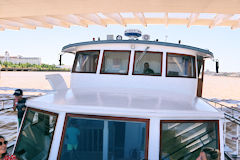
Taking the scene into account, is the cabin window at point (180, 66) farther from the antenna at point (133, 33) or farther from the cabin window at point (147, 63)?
the antenna at point (133, 33)

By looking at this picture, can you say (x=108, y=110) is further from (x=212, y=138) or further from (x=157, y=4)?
(x=157, y=4)

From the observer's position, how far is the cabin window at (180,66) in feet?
20.1

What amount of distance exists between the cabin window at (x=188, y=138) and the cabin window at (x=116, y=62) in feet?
9.88

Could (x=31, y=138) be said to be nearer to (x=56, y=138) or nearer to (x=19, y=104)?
(x=56, y=138)

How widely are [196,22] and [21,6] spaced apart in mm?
18261

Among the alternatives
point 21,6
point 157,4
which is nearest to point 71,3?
point 21,6

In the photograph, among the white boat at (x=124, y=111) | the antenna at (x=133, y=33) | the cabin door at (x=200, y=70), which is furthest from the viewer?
the cabin door at (x=200, y=70)

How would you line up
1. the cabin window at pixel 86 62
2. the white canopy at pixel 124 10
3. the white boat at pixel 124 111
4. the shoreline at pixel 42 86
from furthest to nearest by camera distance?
1. the shoreline at pixel 42 86
2. the white canopy at pixel 124 10
3. the cabin window at pixel 86 62
4. the white boat at pixel 124 111

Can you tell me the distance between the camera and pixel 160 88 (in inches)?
234

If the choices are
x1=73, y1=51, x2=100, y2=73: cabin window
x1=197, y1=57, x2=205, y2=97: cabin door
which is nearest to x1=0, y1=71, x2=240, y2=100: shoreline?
x1=73, y1=51, x2=100, y2=73: cabin window

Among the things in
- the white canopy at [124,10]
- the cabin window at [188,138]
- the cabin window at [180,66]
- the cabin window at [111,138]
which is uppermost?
the white canopy at [124,10]

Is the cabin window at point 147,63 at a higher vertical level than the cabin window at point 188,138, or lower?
higher

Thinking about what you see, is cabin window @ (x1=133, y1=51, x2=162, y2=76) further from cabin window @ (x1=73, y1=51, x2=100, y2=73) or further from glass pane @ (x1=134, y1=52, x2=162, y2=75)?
cabin window @ (x1=73, y1=51, x2=100, y2=73)

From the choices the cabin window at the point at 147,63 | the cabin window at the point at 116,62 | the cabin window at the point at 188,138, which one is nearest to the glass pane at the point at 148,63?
the cabin window at the point at 147,63
